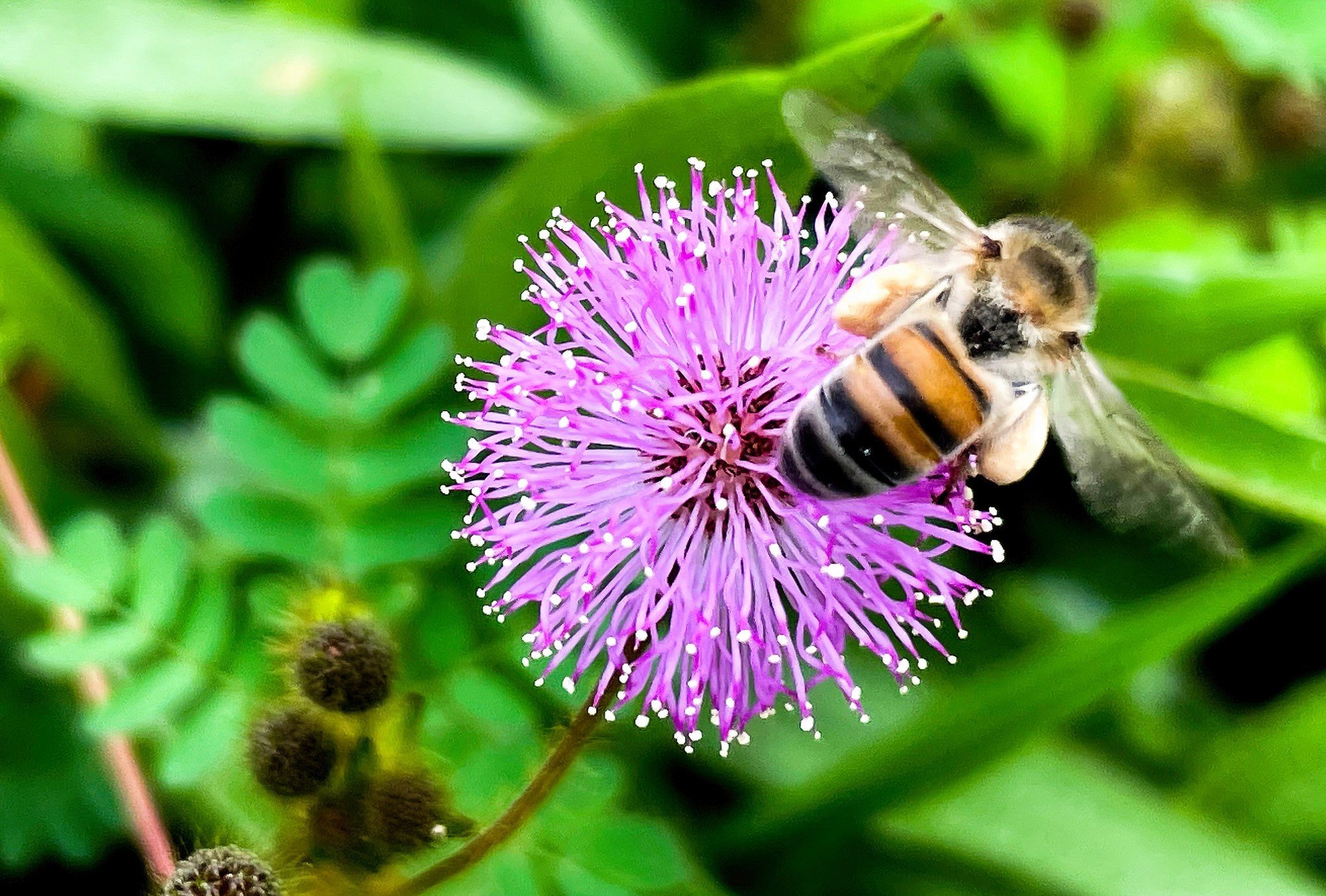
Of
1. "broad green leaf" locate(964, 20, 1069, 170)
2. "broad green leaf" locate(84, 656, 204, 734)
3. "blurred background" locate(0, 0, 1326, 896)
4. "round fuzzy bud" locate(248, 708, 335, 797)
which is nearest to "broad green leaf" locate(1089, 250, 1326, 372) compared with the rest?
"blurred background" locate(0, 0, 1326, 896)

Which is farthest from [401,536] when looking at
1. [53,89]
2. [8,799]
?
[53,89]

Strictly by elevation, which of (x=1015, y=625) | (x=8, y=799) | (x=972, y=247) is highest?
(x=1015, y=625)

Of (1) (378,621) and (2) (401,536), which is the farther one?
(2) (401,536)

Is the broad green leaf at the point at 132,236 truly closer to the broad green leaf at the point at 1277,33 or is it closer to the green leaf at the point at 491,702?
the green leaf at the point at 491,702

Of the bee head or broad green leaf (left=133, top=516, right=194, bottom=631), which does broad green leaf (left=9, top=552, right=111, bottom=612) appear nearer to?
broad green leaf (left=133, top=516, right=194, bottom=631)

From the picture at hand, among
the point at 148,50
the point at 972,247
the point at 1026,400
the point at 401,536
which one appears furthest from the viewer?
the point at 148,50

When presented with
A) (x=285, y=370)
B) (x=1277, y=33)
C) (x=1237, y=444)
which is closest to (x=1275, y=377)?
(x=1237, y=444)

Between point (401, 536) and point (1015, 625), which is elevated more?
point (1015, 625)

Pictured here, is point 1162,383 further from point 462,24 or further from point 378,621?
point 462,24

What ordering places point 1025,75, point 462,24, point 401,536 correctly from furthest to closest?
point 462,24 → point 1025,75 → point 401,536
